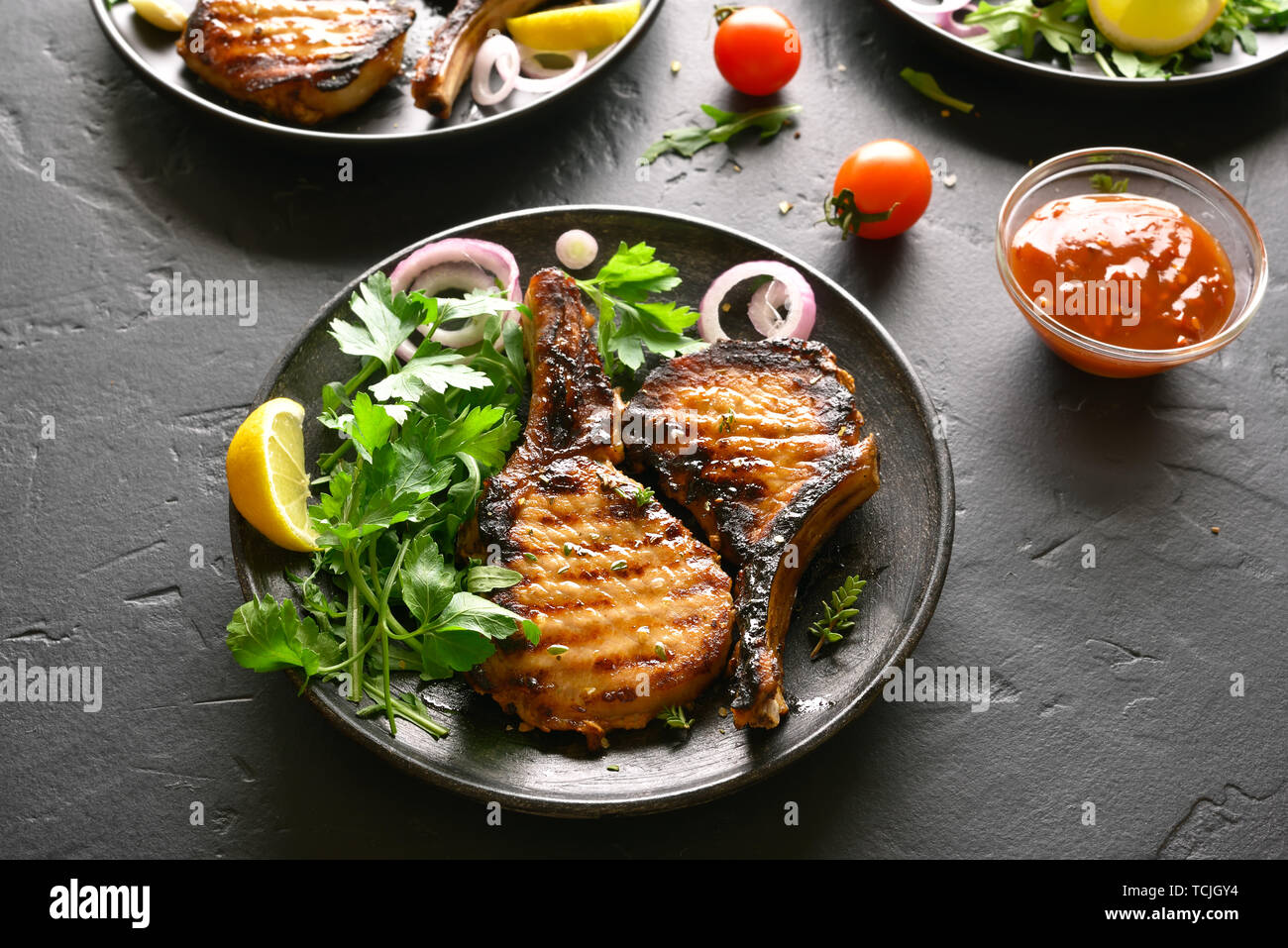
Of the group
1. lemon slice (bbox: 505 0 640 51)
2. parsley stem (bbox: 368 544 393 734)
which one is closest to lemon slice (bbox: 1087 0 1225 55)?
lemon slice (bbox: 505 0 640 51)

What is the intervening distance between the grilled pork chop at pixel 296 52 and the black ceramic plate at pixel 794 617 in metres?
1.07

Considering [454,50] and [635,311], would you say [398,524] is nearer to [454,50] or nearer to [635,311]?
[635,311]

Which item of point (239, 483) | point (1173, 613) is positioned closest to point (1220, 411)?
point (1173, 613)

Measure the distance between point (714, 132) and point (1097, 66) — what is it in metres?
1.86

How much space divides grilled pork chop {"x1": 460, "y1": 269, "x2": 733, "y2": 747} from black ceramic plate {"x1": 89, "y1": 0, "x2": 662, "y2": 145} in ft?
4.61

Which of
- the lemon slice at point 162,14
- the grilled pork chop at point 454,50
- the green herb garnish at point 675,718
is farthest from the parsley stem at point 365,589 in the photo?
the lemon slice at point 162,14

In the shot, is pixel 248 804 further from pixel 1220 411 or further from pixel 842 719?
pixel 1220 411

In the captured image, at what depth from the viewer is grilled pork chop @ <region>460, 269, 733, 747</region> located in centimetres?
379

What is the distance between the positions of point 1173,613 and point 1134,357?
1035 millimetres

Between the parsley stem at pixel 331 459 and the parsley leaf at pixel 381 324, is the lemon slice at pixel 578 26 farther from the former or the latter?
the parsley stem at pixel 331 459

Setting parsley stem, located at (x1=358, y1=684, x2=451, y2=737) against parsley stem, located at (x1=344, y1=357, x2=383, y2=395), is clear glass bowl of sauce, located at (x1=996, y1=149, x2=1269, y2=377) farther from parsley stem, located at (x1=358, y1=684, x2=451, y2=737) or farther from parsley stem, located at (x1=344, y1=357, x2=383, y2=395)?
parsley stem, located at (x1=358, y1=684, x2=451, y2=737)

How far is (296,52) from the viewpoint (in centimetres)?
514

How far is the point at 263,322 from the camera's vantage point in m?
5.04
